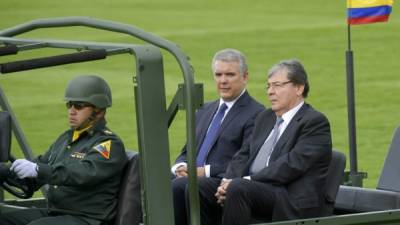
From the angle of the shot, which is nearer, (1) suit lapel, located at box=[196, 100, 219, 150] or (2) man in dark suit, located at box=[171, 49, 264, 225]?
(2) man in dark suit, located at box=[171, 49, 264, 225]

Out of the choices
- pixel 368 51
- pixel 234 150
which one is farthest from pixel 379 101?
pixel 234 150

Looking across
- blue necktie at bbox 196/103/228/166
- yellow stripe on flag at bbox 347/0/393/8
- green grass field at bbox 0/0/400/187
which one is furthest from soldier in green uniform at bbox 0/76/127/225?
green grass field at bbox 0/0/400/187

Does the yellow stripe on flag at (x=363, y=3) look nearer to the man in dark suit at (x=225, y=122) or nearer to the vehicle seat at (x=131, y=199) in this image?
the man in dark suit at (x=225, y=122)

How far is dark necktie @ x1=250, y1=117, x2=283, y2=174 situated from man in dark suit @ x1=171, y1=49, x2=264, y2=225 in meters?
0.29

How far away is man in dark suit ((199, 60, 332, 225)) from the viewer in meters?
7.89

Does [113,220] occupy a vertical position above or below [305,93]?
below

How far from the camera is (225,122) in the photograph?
8.83m

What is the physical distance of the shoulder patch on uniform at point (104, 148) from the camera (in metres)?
7.70

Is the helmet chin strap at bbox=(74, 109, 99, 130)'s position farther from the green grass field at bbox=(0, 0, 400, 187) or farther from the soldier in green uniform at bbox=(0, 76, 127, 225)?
the green grass field at bbox=(0, 0, 400, 187)

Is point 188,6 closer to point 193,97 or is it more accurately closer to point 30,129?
point 30,129

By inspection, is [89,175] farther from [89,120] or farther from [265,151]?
[265,151]

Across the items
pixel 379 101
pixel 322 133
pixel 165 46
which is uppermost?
pixel 165 46

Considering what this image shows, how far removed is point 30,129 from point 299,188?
31.8 feet

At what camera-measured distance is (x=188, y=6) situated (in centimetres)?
3122
